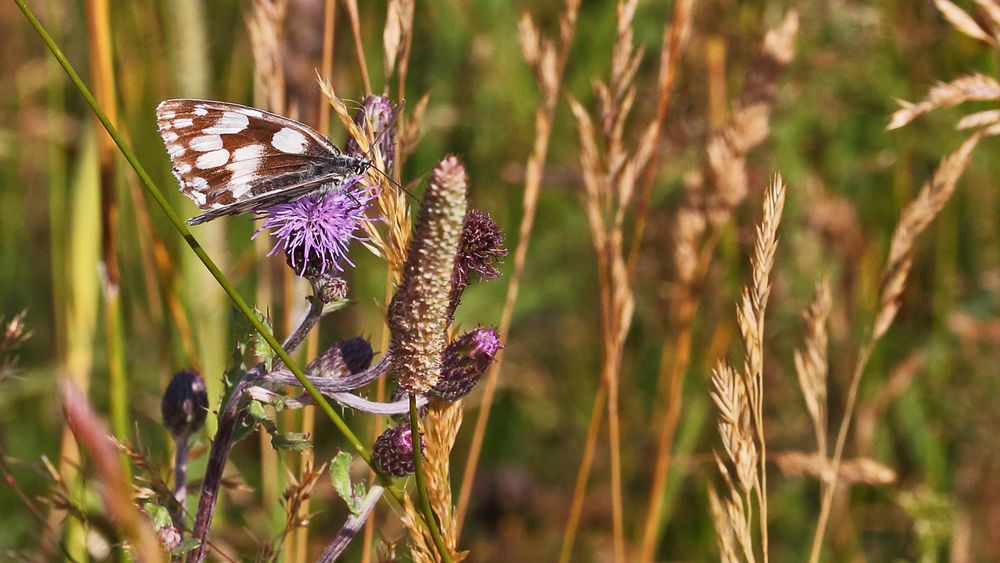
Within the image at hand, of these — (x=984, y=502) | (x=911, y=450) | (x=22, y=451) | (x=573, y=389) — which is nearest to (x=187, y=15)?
(x=22, y=451)

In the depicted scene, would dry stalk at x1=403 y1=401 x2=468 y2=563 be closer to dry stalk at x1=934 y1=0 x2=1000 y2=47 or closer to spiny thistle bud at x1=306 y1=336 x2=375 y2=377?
spiny thistle bud at x1=306 y1=336 x2=375 y2=377

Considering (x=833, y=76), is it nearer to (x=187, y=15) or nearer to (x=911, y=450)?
(x=911, y=450)

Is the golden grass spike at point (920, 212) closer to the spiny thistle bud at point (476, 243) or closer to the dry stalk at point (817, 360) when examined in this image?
the dry stalk at point (817, 360)

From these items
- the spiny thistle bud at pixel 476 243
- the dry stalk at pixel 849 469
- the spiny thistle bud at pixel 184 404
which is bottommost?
the dry stalk at pixel 849 469

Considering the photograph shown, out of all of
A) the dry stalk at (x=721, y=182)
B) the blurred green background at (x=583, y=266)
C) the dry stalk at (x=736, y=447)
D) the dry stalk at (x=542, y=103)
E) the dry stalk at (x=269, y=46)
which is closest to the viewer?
the dry stalk at (x=736, y=447)

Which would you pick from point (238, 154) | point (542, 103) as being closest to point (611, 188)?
point (542, 103)

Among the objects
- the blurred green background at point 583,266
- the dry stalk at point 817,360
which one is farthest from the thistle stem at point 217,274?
the blurred green background at point 583,266

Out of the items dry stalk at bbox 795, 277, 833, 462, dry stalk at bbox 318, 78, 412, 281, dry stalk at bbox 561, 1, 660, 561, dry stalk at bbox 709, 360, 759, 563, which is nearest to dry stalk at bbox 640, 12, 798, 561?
dry stalk at bbox 561, 1, 660, 561
